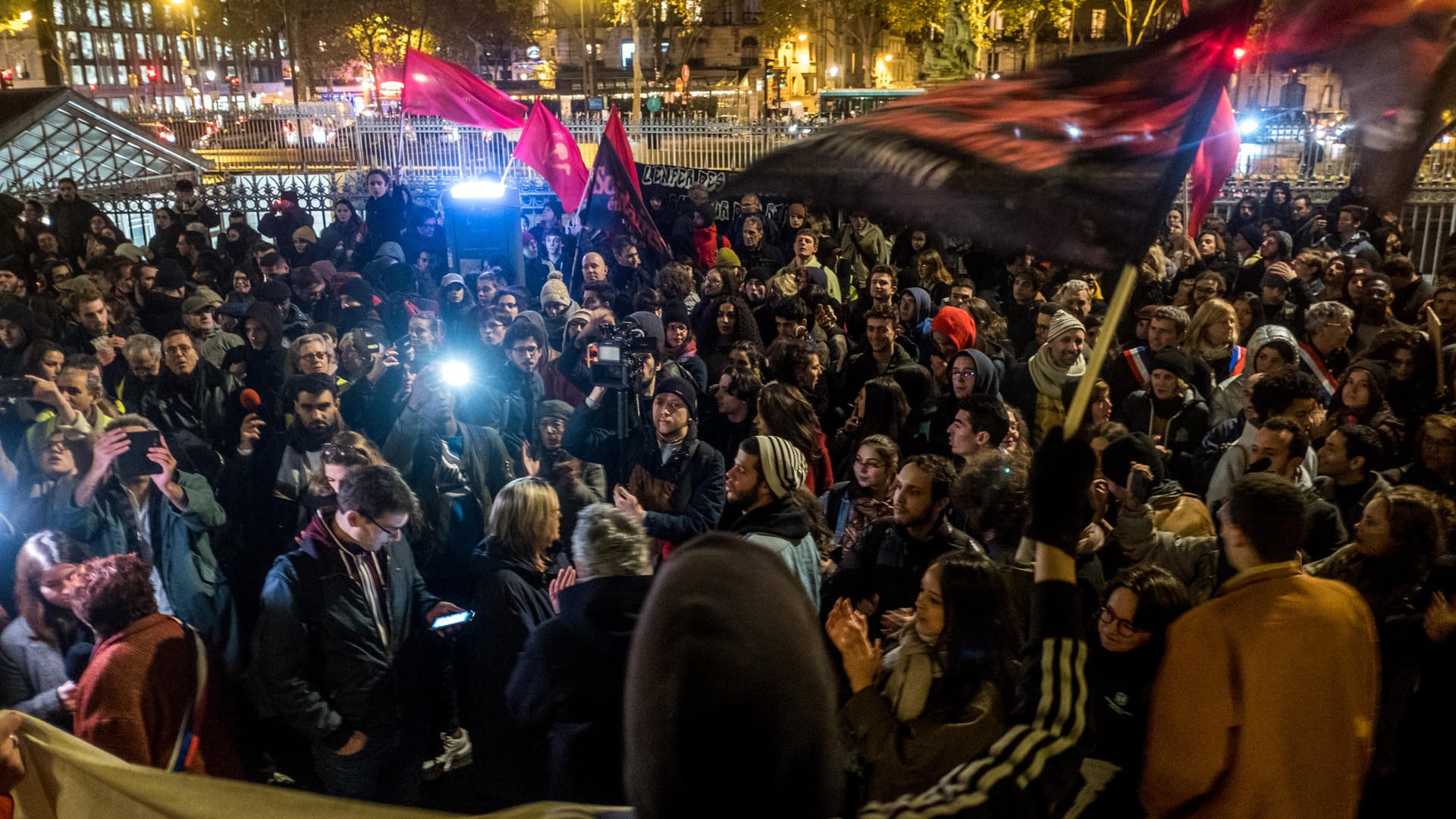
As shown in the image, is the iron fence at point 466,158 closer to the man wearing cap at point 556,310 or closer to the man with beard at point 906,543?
the man wearing cap at point 556,310

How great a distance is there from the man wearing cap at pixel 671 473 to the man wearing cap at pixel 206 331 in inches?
135

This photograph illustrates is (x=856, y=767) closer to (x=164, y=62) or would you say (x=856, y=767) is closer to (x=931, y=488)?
(x=931, y=488)

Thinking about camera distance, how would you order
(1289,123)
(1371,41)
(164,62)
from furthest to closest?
1. (164,62)
2. (1289,123)
3. (1371,41)

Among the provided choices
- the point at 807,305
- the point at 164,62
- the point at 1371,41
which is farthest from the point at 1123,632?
the point at 164,62

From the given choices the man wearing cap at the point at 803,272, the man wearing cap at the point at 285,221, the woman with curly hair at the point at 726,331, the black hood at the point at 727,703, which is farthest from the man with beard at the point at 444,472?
the man wearing cap at the point at 285,221

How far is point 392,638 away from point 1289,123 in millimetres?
19013

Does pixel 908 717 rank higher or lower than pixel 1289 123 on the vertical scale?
lower

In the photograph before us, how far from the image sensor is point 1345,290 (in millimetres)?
8195

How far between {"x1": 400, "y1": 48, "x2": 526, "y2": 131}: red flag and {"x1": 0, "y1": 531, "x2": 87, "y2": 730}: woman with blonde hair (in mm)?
9137

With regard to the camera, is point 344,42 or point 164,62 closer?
point 344,42

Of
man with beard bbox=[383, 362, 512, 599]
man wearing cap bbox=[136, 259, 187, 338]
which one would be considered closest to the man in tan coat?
man with beard bbox=[383, 362, 512, 599]

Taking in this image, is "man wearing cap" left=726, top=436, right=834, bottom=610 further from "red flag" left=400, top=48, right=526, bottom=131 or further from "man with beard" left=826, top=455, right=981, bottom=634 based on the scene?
"red flag" left=400, top=48, right=526, bottom=131

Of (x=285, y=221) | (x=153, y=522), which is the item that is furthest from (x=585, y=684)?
(x=285, y=221)

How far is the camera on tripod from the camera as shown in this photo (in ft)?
18.7
